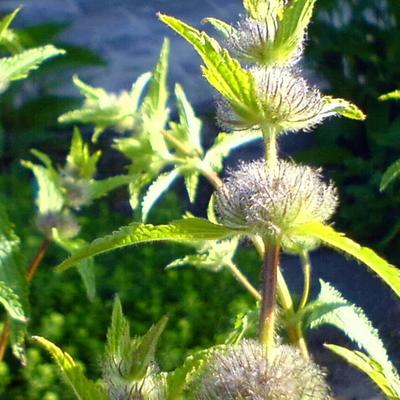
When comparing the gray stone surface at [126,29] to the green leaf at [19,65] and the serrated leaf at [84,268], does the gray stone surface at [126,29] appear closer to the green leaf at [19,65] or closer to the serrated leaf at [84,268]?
the serrated leaf at [84,268]

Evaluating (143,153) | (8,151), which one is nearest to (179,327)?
(143,153)

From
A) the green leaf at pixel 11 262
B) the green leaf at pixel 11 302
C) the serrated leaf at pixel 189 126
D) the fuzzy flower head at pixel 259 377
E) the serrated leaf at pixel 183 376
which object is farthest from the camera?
the serrated leaf at pixel 189 126

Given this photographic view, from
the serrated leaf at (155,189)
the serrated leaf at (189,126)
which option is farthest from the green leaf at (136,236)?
the serrated leaf at (189,126)

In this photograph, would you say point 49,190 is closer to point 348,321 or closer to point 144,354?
point 348,321

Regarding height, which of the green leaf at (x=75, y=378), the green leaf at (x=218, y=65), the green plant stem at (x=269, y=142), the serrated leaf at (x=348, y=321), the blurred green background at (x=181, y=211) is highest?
the green leaf at (x=218, y=65)

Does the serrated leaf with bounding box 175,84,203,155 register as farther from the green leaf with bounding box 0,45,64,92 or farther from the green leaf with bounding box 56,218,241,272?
the green leaf with bounding box 56,218,241,272

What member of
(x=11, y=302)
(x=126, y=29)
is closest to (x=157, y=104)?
(x=11, y=302)

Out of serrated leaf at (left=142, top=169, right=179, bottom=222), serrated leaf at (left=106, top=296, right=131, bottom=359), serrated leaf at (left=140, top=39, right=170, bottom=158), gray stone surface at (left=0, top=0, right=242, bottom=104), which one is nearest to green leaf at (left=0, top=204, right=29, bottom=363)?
serrated leaf at (left=142, top=169, right=179, bottom=222)

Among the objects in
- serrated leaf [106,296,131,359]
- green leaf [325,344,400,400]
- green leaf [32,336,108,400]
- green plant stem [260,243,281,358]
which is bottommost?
green leaf [32,336,108,400]
